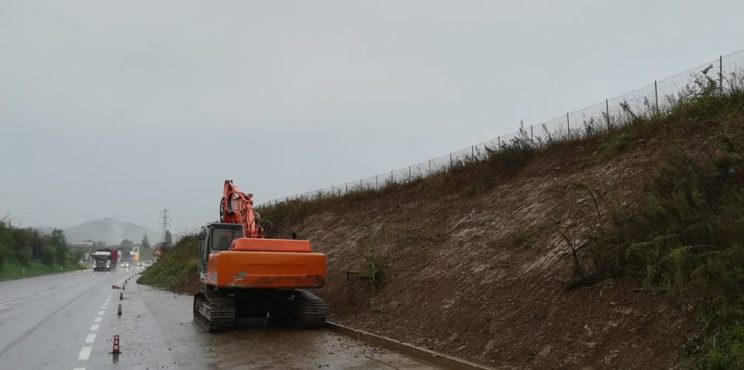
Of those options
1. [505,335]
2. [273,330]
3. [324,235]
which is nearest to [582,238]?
[505,335]

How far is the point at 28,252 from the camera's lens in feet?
255

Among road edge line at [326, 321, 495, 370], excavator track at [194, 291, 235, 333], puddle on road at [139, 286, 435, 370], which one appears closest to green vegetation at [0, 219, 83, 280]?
excavator track at [194, 291, 235, 333]

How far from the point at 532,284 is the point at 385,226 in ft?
33.4

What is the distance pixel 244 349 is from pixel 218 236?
19.6 ft

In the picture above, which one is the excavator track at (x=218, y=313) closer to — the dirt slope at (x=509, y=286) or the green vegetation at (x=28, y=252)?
the dirt slope at (x=509, y=286)

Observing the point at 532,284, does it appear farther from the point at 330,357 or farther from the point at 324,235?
the point at 324,235

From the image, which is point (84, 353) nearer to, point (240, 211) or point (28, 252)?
point (240, 211)

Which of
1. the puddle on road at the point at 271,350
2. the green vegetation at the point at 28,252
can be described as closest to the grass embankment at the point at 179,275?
the puddle on road at the point at 271,350

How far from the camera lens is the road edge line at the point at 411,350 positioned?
881cm

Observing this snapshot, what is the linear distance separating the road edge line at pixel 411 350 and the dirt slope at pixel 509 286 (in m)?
0.29

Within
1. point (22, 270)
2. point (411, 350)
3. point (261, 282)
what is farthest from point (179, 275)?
point (22, 270)

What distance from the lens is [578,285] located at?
8.99 m

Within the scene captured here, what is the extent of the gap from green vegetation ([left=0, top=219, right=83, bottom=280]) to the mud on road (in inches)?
1887

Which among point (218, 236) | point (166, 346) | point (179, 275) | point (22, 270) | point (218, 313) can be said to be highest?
point (218, 236)
